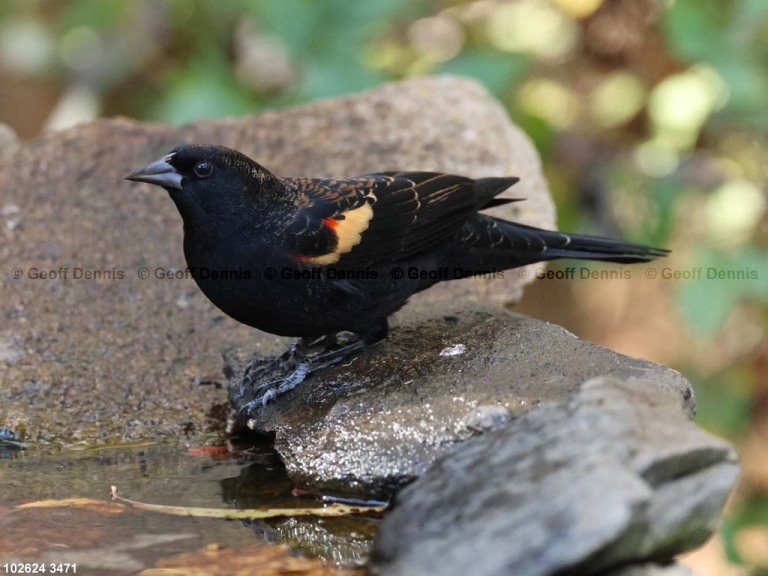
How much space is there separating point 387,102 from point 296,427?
2.17 meters

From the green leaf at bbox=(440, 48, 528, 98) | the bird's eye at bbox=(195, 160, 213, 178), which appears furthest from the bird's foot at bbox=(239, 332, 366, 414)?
the green leaf at bbox=(440, 48, 528, 98)

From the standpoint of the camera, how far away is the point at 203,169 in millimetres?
3213

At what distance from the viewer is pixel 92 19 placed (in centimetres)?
621

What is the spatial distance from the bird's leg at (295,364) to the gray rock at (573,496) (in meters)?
1.04

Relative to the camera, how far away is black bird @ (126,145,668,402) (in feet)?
10.4

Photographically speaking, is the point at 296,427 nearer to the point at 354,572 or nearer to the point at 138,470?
the point at 138,470

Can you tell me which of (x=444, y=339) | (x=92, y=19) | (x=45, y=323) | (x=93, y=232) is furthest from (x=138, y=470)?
(x=92, y=19)

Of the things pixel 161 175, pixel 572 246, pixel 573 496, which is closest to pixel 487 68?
pixel 572 246

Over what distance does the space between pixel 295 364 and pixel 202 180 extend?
0.78m

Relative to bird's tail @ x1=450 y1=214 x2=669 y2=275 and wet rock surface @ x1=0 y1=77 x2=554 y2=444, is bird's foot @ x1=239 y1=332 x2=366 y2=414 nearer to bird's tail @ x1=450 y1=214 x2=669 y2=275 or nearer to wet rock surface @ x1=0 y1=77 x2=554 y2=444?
wet rock surface @ x1=0 y1=77 x2=554 y2=444

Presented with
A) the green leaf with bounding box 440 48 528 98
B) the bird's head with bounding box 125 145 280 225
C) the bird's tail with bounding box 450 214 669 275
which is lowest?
the bird's tail with bounding box 450 214 669 275

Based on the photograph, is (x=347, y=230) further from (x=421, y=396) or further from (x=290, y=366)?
(x=421, y=396)

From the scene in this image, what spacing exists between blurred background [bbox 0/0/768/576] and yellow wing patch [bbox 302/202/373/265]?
1953mm

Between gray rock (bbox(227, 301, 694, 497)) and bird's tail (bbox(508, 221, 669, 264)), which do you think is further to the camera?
bird's tail (bbox(508, 221, 669, 264))
